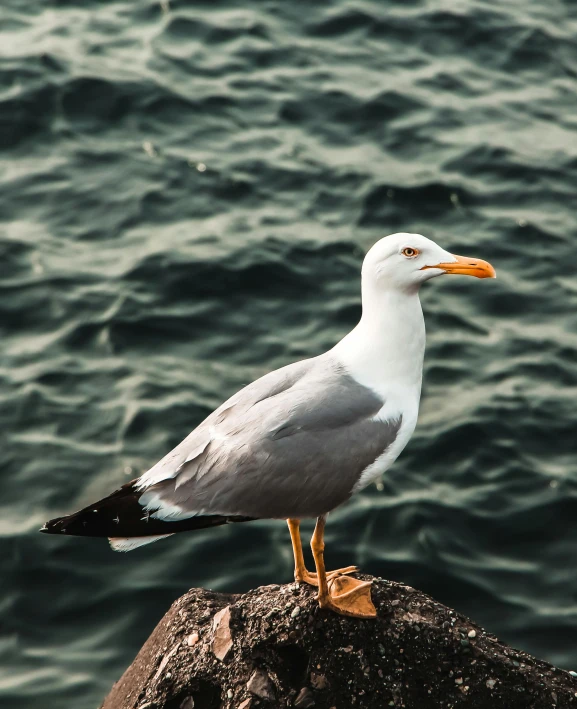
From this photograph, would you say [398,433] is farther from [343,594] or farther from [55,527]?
[55,527]

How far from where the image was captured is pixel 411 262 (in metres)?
6.33

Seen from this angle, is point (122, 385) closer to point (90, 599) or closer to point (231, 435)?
point (90, 599)

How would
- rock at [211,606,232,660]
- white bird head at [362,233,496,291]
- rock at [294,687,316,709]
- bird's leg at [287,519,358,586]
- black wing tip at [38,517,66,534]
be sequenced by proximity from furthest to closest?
bird's leg at [287,519,358,586], white bird head at [362,233,496,291], black wing tip at [38,517,66,534], rock at [211,606,232,660], rock at [294,687,316,709]

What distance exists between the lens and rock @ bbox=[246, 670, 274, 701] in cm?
567

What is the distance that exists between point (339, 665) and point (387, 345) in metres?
1.78

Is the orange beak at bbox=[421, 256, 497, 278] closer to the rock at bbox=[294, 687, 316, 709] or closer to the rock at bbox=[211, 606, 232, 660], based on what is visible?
the rock at bbox=[211, 606, 232, 660]

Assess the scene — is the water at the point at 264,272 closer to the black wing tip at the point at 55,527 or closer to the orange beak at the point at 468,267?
the black wing tip at the point at 55,527

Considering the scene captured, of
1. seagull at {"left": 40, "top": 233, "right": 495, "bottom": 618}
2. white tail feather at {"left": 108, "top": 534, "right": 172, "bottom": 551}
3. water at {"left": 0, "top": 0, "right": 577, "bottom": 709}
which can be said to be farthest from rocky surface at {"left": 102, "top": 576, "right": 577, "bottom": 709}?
water at {"left": 0, "top": 0, "right": 577, "bottom": 709}

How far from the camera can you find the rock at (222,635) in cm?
592

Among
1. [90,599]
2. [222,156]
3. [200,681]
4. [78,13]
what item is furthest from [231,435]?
[78,13]

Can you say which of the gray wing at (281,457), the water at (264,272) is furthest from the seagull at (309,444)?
the water at (264,272)

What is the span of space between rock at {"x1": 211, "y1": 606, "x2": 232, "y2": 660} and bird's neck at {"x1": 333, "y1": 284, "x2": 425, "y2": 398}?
1489 mm

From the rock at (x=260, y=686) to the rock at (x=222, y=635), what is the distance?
0.77ft

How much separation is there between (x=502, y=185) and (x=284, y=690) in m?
8.63
